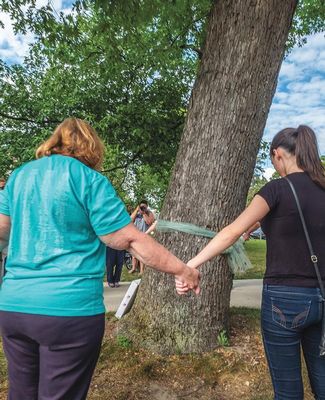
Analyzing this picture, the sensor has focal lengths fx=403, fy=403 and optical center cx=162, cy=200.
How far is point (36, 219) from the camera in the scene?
1.90 m

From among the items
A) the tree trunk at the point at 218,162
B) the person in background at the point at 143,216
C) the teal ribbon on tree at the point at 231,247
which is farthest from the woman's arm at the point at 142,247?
the person in background at the point at 143,216

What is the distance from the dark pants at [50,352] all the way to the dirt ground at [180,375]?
1523mm

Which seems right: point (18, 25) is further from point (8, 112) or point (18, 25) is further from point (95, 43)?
point (8, 112)

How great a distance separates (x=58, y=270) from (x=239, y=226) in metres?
1.05

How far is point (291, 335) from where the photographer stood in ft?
7.50

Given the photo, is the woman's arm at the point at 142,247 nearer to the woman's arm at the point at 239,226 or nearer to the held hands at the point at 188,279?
the held hands at the point at 188,279

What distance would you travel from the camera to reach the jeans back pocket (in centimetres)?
223

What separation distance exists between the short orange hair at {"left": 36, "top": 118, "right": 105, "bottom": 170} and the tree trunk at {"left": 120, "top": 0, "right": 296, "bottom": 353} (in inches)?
81.1

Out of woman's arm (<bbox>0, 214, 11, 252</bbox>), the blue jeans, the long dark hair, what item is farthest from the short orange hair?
the blue jeans

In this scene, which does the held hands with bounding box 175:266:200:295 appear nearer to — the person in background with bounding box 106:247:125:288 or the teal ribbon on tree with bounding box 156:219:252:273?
the teal ribbon on tree with bounding box 156:219:252:273

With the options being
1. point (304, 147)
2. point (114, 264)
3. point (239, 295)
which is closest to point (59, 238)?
point (304, 147)

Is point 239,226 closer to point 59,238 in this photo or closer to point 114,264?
point 59,238

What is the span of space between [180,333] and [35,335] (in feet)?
7.87

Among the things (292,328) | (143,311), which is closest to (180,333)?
(143,311)
